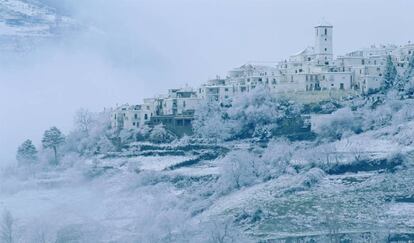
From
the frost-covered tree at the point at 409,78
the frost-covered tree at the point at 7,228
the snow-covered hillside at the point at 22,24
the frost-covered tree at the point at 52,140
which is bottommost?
the frost-covered tree at the point at 7,228

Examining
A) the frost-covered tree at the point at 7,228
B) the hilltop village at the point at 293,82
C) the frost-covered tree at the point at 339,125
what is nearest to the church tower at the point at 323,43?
the hilltop village at the point at 293,82

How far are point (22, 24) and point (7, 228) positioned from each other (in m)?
45.1

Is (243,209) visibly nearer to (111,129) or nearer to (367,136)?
(367,136)

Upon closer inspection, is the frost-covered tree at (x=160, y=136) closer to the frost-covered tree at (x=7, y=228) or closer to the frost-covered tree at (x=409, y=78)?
the frost-covered tree at (x=409, y=78)

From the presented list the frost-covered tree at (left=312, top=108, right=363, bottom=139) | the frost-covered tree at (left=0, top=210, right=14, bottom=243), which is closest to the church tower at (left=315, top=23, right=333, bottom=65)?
the frost-covered tree at (left=312, top=108, right=363, bottom=139)

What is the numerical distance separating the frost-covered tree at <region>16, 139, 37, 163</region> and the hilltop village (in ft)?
19.3

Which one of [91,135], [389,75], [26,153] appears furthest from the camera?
[91,135]

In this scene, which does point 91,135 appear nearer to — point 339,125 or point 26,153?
point 26,153

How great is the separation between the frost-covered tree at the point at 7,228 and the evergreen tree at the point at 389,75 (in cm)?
2504

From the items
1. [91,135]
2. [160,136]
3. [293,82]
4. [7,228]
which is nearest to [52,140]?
[91,135]

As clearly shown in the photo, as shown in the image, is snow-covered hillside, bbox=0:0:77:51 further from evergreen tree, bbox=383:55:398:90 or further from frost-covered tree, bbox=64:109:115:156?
evergreen tree, bbox=383:55:398:90

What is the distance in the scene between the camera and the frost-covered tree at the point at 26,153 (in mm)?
72312

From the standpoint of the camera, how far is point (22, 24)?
97.8 metres

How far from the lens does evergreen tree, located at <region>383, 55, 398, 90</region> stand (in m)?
71.6
